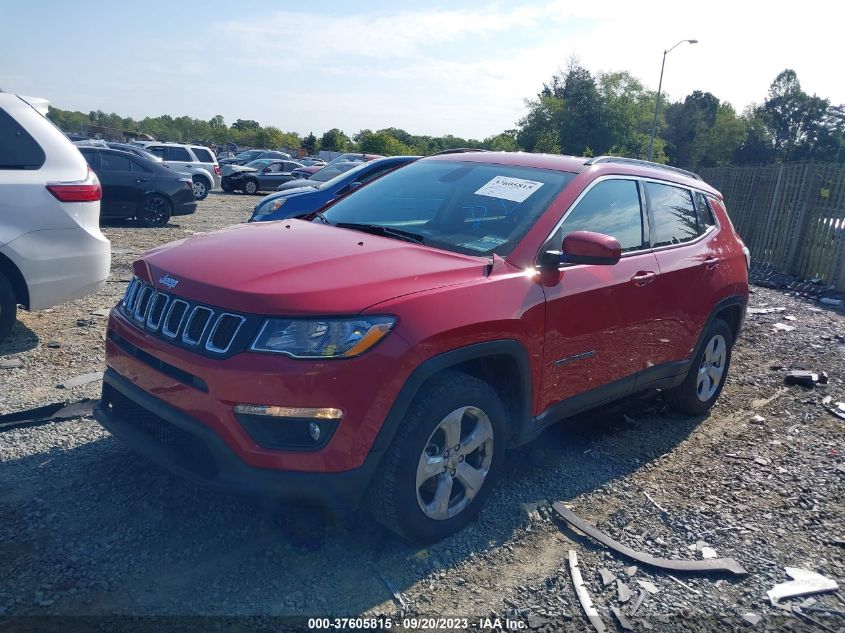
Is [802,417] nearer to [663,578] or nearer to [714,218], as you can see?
[714,218]

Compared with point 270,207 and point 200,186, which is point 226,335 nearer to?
point 270,207

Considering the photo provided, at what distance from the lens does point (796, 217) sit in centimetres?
1303

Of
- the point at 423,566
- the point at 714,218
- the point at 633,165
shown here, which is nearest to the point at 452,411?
the point at 423,566

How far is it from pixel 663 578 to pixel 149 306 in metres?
2.71

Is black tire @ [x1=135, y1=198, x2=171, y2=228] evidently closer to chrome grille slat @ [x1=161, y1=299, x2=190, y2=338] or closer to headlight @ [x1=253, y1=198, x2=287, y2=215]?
headlight @ [x1=253, y1=198, x2=287, y2=215]

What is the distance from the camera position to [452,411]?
308 centimetres

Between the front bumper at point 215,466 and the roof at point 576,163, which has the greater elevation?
the roof at point 576,163

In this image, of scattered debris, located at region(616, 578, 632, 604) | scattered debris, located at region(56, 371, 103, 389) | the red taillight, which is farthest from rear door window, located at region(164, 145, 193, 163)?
scattered debris, located at region(616, 578, 632, 604)

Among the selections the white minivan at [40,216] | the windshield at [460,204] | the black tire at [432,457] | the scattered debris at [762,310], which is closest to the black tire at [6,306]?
the white minivan at [40,216]

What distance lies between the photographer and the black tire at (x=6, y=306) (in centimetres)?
527

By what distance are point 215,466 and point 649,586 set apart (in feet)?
6.56

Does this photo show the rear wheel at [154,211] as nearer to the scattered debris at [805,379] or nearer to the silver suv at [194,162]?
the silver suv at [194,162]

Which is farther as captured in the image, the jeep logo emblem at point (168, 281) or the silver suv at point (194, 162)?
the silver suv at point (194, 162)

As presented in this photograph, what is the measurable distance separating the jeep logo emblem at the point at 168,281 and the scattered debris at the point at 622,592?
2.40 m
